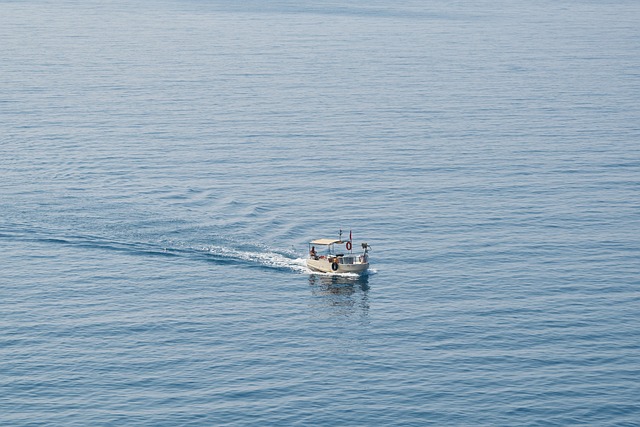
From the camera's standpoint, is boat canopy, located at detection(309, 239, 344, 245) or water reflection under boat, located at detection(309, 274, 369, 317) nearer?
water reflection under boat, located at detection(309, 274, 369, 317)

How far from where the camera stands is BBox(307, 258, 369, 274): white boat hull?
14638 centimetres

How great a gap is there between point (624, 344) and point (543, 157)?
76.8 m

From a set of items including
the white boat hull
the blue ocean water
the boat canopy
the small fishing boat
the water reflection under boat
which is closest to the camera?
the blue ocean water

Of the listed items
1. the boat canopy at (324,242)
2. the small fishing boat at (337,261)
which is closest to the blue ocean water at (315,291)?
the small fishing boat at (337,261)

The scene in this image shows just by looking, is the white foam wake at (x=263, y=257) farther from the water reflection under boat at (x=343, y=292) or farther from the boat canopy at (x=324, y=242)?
the boat canopy at (x=324, y=242)

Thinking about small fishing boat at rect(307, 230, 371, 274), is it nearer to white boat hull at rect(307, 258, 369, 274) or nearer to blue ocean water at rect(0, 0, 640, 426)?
white boat hull at rect(307, 258, 369, 274)

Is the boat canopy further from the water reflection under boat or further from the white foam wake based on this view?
the water reflection under boat

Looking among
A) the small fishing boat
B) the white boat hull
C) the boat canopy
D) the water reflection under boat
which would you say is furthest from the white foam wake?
the boat canopy

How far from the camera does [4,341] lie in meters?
125

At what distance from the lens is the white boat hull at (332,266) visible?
146m

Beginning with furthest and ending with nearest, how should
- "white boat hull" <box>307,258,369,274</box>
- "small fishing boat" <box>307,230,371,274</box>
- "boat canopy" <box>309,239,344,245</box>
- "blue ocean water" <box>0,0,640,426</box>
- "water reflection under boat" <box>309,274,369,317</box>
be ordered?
"boat canopy" <box>309,239,344,245</box>, "small fishing boat" <box>307,230,371,274</box>, "white boat hull" <box>307,258,369,274</box>, "water reflection under boat" <box>309,274,369,317</box>, "blue ocean water" <box>0,0,640,426</box>

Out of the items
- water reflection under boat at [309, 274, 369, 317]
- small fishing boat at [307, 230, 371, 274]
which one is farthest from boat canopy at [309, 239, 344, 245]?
water reflection under boat at [309, 274, 369, 317]

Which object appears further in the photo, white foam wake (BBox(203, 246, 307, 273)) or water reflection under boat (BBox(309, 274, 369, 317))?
white foam wake (BBox(203, 246, 307, 273))

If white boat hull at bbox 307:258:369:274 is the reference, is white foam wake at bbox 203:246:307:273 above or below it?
above
